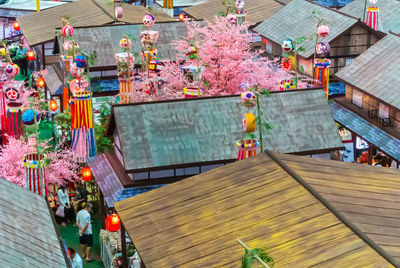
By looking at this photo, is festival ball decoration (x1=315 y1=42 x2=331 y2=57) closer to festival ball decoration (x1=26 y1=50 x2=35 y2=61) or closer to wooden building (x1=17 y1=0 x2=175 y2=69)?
wooden building (x1=17 y1=0 x2=175 y2=69)

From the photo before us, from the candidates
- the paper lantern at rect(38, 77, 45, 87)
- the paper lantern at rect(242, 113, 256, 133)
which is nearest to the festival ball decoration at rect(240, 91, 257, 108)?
the paper lantern at rect(242, 113, 256, 133)

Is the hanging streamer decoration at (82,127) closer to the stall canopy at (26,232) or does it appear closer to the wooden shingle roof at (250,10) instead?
the stall canopy at (26,232)

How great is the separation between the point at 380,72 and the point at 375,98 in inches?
60.9

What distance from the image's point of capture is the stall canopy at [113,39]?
116 feet

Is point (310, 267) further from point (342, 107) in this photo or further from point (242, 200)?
point (342, 107)

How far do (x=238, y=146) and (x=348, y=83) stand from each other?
1007 centimetres

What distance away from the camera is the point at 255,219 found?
16.0 metres

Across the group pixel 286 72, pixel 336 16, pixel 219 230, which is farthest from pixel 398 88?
pixel 219 230

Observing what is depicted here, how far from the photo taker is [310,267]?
14055 mm

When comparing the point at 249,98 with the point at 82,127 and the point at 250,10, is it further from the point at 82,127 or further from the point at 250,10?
the point at 250,10

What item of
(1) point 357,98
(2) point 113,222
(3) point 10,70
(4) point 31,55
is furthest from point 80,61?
(4) point 31,55

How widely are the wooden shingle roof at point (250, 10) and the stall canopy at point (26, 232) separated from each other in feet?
88.6

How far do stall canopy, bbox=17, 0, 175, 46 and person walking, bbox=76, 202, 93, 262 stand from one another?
18.6 m

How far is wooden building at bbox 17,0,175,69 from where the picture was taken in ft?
135
